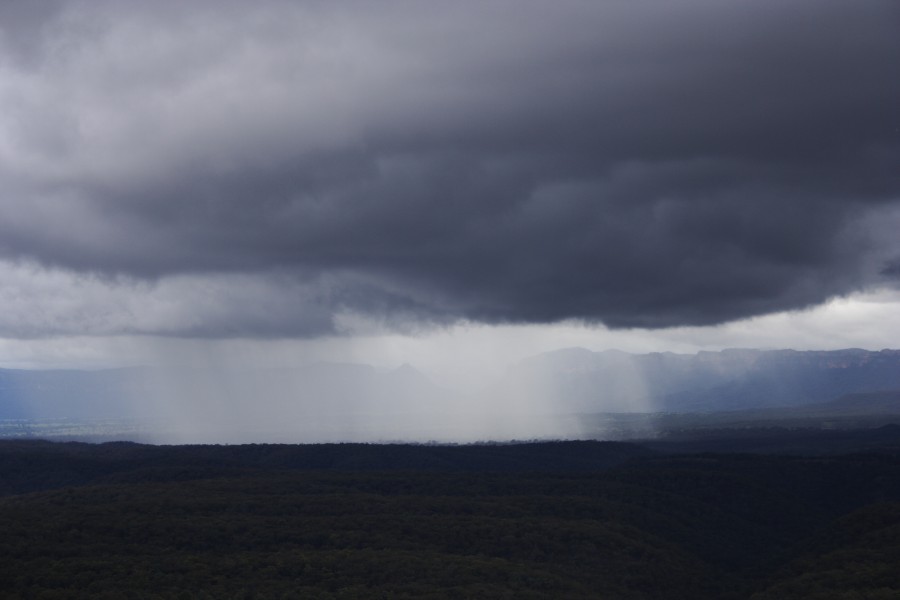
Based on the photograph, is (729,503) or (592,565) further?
(729,503)

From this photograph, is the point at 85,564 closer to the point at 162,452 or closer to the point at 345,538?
the point at 345,538

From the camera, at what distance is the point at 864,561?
8731cm

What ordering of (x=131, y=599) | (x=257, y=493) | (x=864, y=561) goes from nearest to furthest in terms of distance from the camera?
(x=131, y=599)
(x=864, y=561)
(x=257, y=493)

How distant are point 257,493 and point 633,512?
50905mm

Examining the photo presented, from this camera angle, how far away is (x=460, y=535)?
101 metres

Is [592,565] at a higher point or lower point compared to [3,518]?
lower

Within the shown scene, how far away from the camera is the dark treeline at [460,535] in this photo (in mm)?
78812

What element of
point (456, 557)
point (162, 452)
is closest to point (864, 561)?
point (456, 557)

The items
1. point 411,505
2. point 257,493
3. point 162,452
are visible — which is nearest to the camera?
point 411,505

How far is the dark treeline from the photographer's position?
3103 inches

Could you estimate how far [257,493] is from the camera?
123 metres

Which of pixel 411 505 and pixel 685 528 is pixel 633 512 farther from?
pixel 411 505

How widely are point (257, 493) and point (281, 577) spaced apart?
43166 mm

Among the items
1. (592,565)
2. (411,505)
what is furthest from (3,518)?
(592,565)
